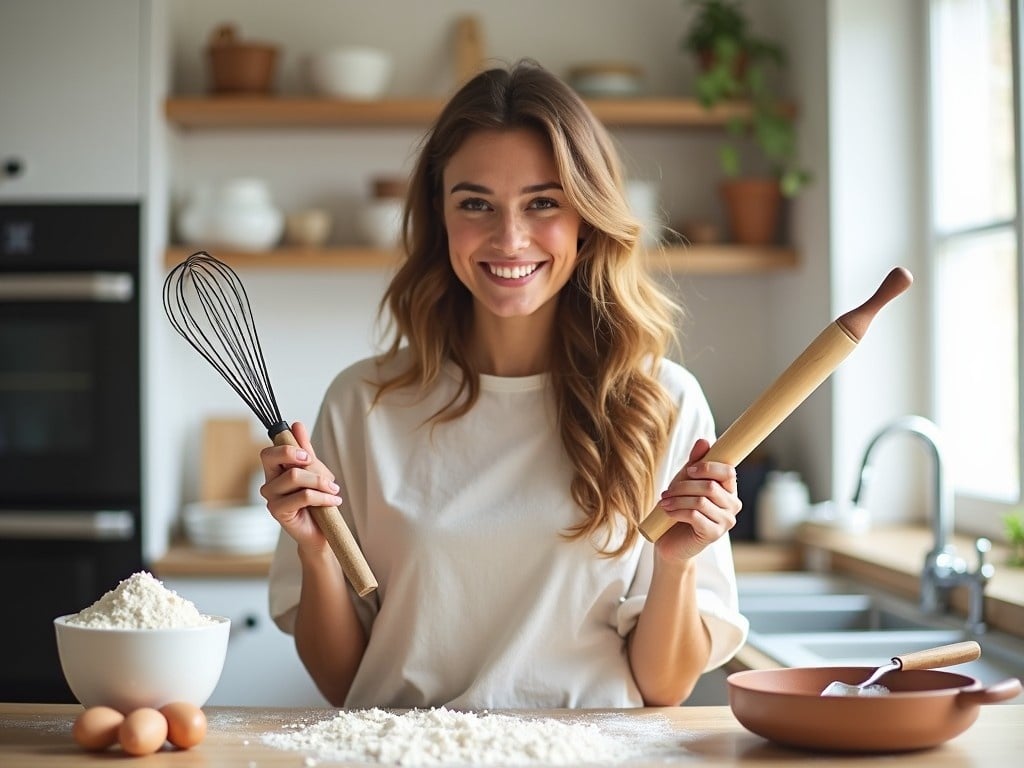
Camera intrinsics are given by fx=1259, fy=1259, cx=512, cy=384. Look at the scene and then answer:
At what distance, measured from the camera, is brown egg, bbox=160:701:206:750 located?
1.16 metres

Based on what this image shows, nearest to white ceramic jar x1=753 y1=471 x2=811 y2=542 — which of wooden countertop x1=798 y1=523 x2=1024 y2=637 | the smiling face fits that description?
wooden countertop x1=798 y1=523 x2=1024 y2=637

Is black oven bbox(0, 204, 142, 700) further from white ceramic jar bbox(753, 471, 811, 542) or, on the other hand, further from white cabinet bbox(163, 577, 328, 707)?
white ceramic jar bbox(753, 471, 811, 542)

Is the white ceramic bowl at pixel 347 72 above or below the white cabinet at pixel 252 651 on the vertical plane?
above

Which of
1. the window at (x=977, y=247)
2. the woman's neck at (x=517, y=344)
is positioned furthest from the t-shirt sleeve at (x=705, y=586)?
the window at (x=977, y=247)

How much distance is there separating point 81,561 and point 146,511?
19 cm

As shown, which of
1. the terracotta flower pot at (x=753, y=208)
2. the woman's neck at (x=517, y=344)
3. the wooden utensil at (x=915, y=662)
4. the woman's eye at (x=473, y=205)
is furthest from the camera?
the terracotta flower pot at (x=753, y=208)

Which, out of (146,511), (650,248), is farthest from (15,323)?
(650,248)

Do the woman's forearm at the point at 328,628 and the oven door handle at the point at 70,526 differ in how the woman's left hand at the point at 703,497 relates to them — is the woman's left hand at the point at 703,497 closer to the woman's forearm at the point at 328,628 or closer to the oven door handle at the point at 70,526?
the woman's forearm at the point at 328,628

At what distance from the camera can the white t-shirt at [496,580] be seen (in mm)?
1586

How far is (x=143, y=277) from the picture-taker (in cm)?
312

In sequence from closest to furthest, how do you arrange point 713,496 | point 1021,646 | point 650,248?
point 713,496 < point 1021,646 < point 650,248

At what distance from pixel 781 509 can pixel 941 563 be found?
2.83 feet

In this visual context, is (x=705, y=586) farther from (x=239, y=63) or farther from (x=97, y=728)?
(x=239, y=63)

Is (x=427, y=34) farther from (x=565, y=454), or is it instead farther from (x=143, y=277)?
(x=565, y=454)
